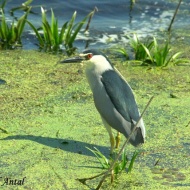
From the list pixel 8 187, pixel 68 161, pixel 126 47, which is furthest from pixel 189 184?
pixel 126 47

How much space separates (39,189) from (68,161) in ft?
1.87

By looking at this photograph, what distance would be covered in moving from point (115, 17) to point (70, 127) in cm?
464

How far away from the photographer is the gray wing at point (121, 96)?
546 cm

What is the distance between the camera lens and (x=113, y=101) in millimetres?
5516

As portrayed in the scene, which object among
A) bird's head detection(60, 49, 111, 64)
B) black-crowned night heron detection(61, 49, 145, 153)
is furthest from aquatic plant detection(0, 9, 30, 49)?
black-crowned night heron detection(61, 49, 145, 153)

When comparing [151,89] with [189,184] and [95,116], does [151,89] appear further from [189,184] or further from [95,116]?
[189,184]

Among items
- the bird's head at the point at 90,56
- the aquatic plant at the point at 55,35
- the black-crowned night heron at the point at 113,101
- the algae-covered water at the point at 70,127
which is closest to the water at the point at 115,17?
the aquatic plant at the point at 55,35

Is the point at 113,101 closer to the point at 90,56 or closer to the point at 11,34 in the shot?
the point at 90,56

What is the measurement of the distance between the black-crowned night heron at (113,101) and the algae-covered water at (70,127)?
0.79ft

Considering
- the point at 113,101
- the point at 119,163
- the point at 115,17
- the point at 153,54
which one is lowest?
the point at 115,17

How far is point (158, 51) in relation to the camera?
24.7 feet

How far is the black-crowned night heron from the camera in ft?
17.7

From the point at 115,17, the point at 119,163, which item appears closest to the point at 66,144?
the point at 119,163

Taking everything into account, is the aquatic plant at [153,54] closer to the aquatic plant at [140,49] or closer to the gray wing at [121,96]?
the aquatic plant at [140,49]
